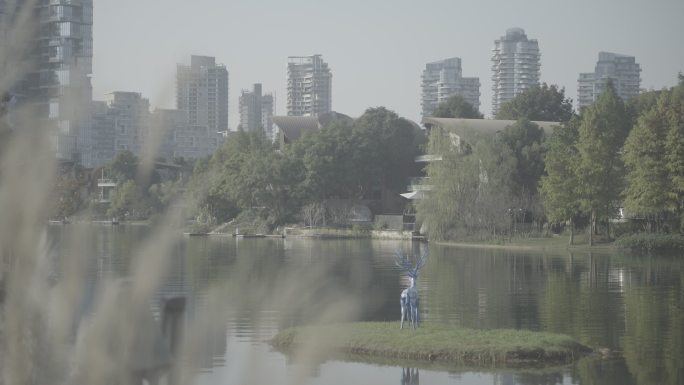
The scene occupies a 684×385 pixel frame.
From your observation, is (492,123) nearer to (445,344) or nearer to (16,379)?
(445,344)

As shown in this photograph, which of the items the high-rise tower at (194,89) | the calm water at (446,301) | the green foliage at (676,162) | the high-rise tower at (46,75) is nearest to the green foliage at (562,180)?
the calm water at (446,301)

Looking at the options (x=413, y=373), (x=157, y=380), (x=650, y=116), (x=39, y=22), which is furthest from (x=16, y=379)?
(x=650, y=116)

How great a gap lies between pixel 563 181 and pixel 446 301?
1256 inches

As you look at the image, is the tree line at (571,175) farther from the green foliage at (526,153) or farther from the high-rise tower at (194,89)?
the high-rise tower at (194,89)

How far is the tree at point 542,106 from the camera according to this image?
342ft

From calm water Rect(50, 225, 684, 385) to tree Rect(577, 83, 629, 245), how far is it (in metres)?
4.87

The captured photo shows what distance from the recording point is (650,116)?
198 ft

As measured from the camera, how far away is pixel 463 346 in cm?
2220

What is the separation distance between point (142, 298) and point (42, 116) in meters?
→ 0.54

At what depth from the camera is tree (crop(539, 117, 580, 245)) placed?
208 feet

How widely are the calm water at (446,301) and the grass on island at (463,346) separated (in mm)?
659

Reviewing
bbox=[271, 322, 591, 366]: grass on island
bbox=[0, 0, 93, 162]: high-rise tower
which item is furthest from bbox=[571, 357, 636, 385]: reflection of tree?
bbox=[0, 0, 93, 162]: high-rise tower

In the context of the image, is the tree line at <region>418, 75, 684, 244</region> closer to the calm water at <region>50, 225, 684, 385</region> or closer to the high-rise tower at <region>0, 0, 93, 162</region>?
the calm water at <region>50, 225, 684, 385</region>

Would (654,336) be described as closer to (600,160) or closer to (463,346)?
(463,346)
